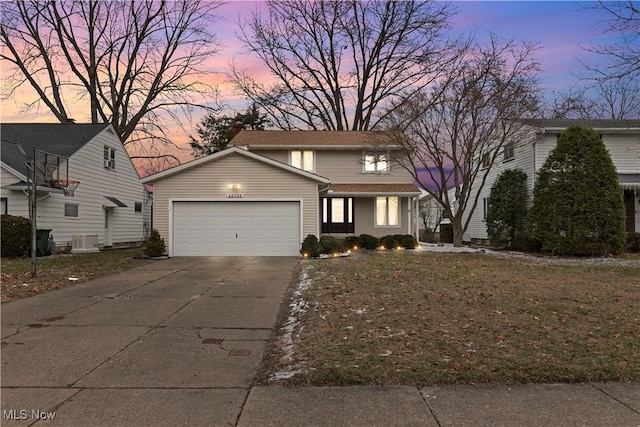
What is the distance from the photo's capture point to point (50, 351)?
529cm

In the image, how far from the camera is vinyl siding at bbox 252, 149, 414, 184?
866 inches

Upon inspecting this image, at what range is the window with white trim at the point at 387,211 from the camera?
71.1 feet

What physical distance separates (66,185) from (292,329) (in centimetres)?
1432

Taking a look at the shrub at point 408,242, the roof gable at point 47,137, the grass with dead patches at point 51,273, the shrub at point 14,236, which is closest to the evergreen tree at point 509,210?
the shrub at point 408,242

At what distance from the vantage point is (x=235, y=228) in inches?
679

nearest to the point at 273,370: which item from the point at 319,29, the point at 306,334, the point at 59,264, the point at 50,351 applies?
the point at 306,334

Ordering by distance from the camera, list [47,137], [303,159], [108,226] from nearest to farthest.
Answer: [47,137] < [303,159] < [108,226]

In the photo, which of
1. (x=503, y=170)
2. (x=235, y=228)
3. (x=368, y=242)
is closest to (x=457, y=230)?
(x=368, y=242)

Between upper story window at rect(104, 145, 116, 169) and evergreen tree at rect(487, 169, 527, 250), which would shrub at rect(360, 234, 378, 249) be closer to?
evergreen tree at rect(487, 169, 527, 250)

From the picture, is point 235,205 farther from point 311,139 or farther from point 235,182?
point 311,139

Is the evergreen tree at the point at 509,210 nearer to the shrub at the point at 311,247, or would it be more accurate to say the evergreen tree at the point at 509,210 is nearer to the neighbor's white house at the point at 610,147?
the neighbor's white house at the point at 610,147

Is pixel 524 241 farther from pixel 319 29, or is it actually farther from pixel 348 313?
pixel 319 29

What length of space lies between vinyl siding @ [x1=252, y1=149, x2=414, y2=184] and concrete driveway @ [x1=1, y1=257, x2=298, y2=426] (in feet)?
41.7

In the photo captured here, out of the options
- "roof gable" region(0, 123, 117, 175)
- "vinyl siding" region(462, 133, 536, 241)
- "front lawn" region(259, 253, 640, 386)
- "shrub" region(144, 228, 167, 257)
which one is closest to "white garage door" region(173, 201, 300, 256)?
"shrub" region(144, 228, 167, 257)
